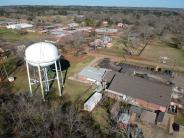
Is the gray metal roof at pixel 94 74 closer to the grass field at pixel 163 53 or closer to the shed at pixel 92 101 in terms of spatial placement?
the shed at pixel 92 101

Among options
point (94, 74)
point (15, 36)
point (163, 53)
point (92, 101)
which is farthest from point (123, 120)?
point (15, 36)

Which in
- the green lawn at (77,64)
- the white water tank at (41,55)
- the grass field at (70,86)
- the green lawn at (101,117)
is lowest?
the green lawn at (101,117)

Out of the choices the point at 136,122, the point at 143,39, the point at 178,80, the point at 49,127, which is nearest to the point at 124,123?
Answer: the point at 136,122

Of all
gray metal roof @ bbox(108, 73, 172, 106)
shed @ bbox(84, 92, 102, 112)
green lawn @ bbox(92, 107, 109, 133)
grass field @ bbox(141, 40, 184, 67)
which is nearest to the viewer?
green lawn @ bbox(92, 107, 109, 133)

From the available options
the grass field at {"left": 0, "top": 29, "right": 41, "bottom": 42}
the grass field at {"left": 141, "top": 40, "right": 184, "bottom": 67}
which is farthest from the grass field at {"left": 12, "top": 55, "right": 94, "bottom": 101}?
the grass field at {"left": 0, "top": 29, "right": 41, "bottom": 42}

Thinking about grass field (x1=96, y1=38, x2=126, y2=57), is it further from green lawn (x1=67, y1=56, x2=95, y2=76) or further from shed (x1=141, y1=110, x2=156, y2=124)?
shed (x1=141, y1=110, x2=156, y2=124)

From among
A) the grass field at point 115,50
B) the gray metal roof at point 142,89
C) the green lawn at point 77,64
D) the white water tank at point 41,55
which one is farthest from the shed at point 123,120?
the grass field at point 115,50
